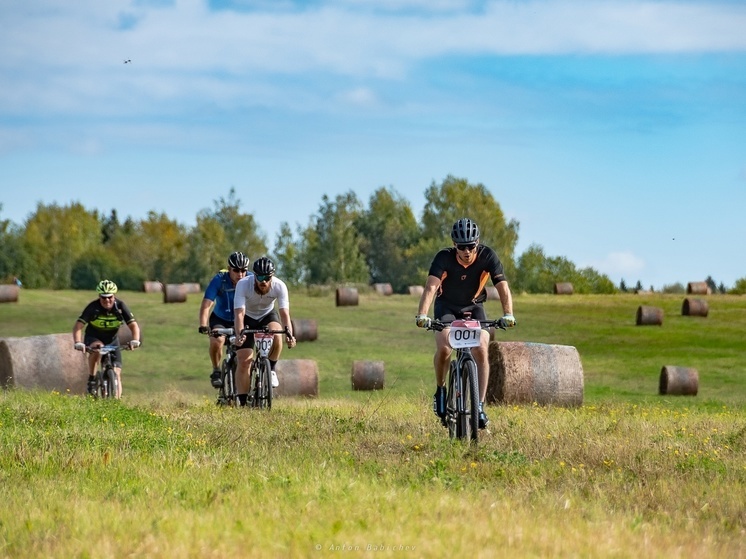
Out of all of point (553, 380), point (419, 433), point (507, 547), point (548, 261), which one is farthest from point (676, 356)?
point (548, 261)

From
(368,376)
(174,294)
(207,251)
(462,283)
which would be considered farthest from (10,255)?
(462,283)

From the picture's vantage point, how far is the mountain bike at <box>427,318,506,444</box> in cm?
1223

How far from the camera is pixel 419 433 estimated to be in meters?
13.5

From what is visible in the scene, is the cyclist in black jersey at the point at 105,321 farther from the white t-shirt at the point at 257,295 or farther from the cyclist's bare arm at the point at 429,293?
the cyclist's bare arm at the point at 429,293

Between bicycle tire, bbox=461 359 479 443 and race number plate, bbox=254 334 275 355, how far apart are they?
4894 mm

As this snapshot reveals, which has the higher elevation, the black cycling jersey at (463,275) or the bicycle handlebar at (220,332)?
the black cycling jersey at (463,275)

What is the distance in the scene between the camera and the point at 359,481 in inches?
372

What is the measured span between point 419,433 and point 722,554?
239 inches

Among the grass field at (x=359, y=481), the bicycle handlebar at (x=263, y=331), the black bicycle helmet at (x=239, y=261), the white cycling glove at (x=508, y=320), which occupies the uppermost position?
the black bicycle helmet at (x=239, y=261)

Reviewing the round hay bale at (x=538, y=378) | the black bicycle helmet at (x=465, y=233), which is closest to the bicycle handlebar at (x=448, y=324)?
the black bicycle helmet at (x=465, y=233)

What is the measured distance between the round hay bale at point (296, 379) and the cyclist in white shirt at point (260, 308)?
5912 millimetres

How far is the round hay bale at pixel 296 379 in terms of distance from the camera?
76.3 feet

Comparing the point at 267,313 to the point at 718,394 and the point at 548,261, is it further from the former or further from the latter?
the point at 548,261

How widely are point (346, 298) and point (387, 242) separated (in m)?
74.5
